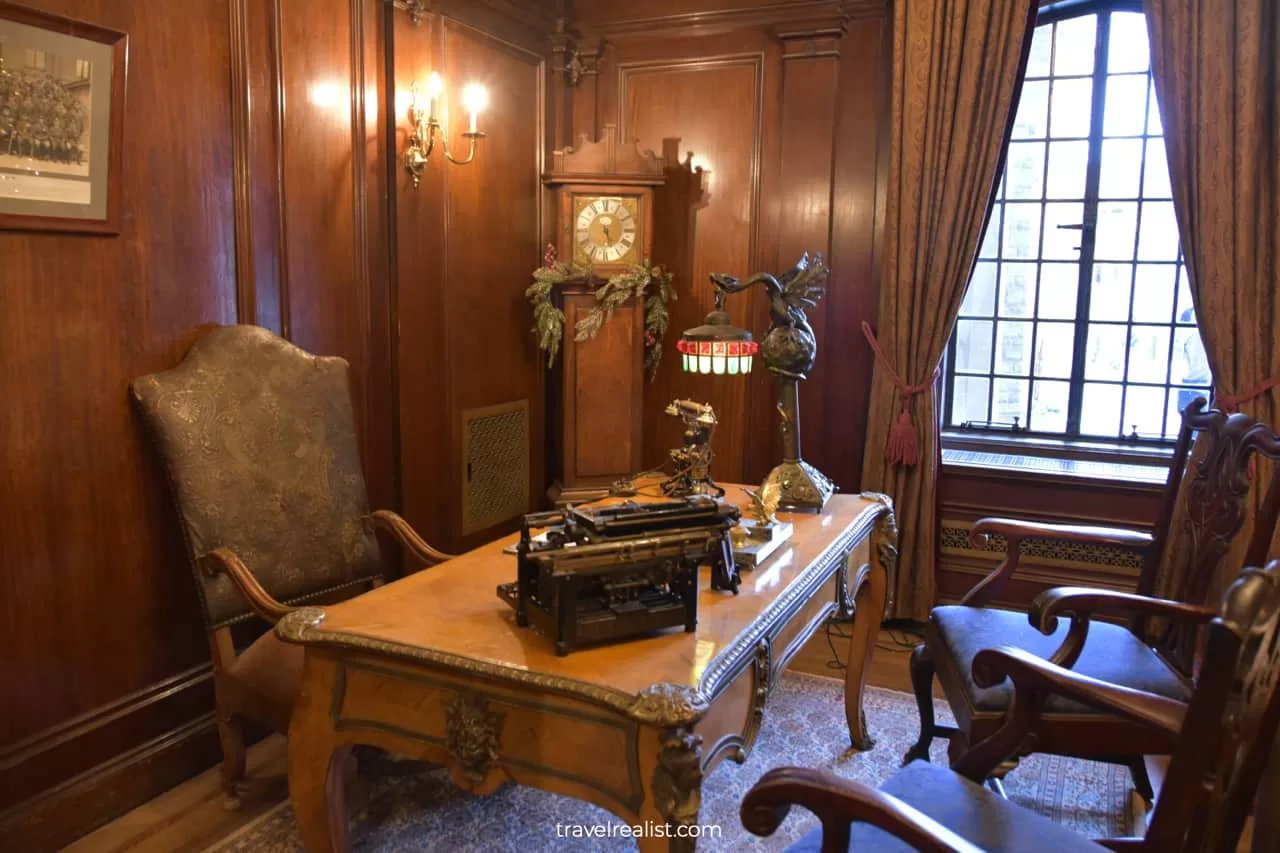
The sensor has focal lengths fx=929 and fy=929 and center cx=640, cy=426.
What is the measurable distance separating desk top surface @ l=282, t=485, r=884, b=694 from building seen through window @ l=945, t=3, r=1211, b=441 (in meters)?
2.26

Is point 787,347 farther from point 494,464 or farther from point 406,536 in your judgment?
point 494,464

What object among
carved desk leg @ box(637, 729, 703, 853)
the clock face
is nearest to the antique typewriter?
carved desk leg @ box(637, 729, 703, 853)

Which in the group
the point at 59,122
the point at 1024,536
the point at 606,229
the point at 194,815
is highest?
the point at 59,122

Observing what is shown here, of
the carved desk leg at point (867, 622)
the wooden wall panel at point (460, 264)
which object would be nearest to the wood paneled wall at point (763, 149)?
the wooden wall panel at point (460, 264)

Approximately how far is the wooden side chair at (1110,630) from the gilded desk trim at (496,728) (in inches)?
35.0

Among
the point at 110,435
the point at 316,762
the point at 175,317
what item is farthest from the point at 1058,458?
the point at 110,435

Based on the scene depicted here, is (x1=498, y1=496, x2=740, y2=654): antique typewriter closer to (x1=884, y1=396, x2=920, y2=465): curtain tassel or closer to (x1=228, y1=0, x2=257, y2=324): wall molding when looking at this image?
(x1=228, y1=0, x2=257, y2=324): wall molding

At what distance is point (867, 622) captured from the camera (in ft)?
9.32

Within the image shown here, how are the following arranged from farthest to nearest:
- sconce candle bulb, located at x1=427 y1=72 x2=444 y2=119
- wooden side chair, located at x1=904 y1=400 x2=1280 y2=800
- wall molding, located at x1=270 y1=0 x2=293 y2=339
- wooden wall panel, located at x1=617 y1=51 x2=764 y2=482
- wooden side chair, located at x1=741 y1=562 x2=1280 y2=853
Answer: wooden wall panel, located at x1=617 y1=51 x2=764 y2=482 → sconce candle bulb, located at x1=427 y1=72 x2=444 y2=119 → wall molding, located at x1=270 y1=0 x2=293 y2=339 → wooden side chair, located at x1=904 y1=400 x2=1280 y2=800 → wooden side chair, located at x1=741 y1=562 x2=1280 y2=853

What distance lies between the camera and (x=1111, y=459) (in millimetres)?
3857

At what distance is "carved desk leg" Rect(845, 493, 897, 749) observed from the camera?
9.29 feet

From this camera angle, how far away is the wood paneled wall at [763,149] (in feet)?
12.7

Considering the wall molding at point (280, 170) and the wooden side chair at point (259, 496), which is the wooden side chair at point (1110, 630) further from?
the wall molding at point (280, 170)

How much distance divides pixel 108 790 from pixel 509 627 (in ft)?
4.70
